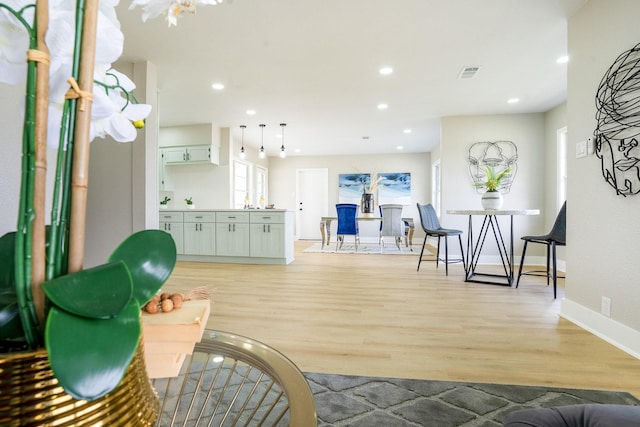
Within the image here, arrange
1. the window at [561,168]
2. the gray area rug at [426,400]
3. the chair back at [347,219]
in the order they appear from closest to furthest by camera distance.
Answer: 1. the gray area rug at [426,400]
2. the window at [561,168]
3. the chair back at [347,219]

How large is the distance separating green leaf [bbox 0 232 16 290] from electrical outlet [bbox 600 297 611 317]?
115 inches

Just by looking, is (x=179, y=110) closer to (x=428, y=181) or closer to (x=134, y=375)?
(x=134, y=375)

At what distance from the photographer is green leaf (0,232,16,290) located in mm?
292

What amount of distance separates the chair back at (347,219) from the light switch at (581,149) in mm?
4414

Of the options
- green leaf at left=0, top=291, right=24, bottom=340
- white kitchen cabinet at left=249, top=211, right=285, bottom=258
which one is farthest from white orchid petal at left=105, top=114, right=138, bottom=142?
white kitchen cabinet at left=249, top=211, right=285, bottom=258

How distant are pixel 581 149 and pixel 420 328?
183 cm

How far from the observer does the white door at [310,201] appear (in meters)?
9.30

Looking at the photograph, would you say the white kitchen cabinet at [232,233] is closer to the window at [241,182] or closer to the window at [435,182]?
the window at [241,182]

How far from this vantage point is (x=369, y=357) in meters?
1.84

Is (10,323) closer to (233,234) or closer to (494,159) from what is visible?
(233,234)

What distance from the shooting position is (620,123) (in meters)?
2.03

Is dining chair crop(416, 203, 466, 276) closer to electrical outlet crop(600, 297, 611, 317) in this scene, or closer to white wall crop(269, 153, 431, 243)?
electrical outlet crop(600, 297, 611, 317)

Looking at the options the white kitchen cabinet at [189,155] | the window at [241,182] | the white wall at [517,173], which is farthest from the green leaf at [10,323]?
the window at [241,182]

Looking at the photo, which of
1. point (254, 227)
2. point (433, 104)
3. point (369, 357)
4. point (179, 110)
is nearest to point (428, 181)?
point (433, 104)
